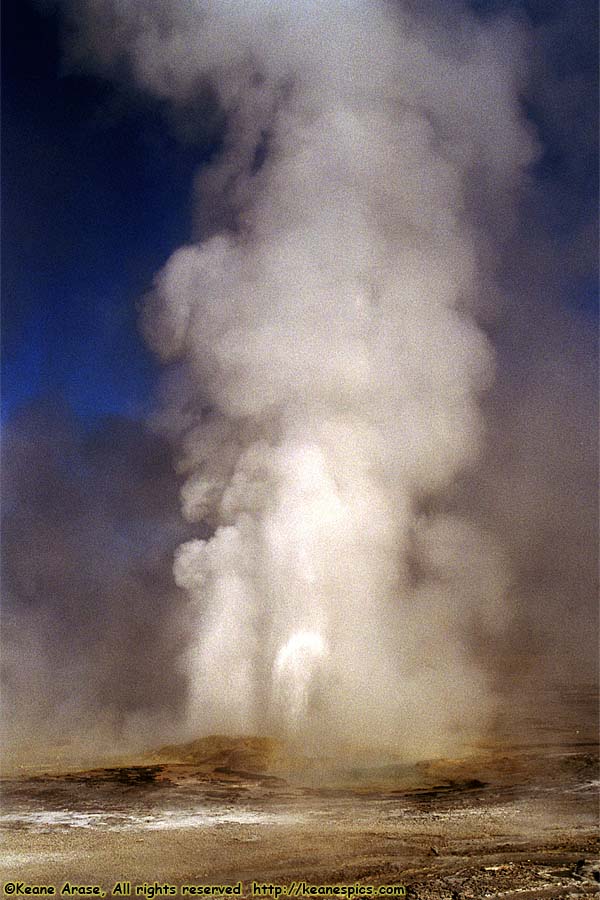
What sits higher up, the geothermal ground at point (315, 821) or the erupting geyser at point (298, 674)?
the erupting geyser at point (298, 674)

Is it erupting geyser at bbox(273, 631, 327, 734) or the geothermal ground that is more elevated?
erupting geyser at bbox(273, 631, 327, 734)

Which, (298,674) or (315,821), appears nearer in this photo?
(315,821)

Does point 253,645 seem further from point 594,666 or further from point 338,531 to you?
point 594,666

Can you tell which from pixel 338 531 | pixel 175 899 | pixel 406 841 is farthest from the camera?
pixel 338 531

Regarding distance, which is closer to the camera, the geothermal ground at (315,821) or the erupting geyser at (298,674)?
the geothermal ground at (315,821)

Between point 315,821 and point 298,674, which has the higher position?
point 298,674

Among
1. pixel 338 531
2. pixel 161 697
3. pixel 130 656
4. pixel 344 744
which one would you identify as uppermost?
pixel 338 531

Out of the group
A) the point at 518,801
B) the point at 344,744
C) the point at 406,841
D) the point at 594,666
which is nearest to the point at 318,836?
the point at 406,841

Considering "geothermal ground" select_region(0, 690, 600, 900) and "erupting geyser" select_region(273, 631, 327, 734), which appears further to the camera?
"erupting geyser" select_region(273, 631, 327, 734)
